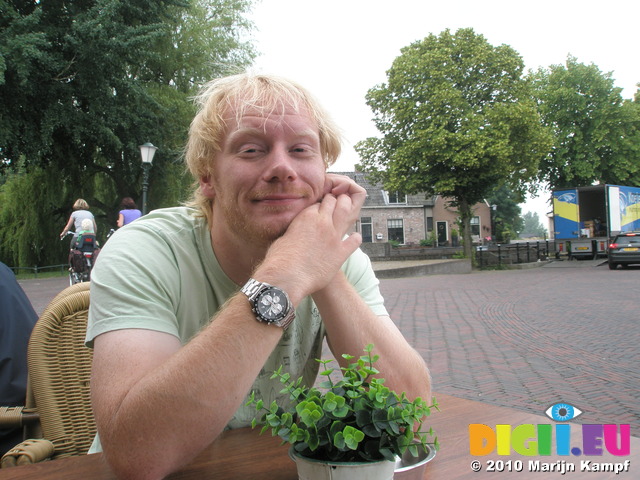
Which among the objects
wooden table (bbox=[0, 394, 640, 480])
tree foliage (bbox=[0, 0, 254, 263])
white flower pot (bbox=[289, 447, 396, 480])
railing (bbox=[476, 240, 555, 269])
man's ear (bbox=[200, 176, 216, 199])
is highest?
tree foliage (bbox=[0, 0, 254, 263])

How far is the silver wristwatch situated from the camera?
4.10ft

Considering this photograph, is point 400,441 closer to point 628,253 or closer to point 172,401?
point 172,401

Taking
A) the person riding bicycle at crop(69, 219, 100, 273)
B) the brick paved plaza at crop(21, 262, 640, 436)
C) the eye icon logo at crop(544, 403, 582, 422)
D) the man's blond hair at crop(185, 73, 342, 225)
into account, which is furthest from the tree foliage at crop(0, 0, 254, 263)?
the eye icon logo at crop(544, 403, 582, 422)

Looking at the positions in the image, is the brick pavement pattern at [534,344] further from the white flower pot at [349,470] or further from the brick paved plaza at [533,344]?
the white flower pot at [349,470]

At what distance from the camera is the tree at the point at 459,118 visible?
2391cm

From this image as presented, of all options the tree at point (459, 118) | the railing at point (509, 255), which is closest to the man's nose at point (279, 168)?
the tree at point (459, 118)

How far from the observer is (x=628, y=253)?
19.6m

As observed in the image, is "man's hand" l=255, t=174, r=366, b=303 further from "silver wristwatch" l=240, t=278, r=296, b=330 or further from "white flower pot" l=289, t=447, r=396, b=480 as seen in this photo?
"white flower pot" l=289, t=447, r=396, b=480

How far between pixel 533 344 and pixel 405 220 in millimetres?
39950

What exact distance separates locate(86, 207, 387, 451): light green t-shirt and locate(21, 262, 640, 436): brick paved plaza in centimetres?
297

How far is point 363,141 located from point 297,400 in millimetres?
26682

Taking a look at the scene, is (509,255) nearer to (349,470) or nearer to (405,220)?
(405,220)

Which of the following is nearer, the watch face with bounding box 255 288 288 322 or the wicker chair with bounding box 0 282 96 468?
the watch face with bounding box 255 288 288 322

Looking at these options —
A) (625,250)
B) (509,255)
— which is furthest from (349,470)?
(509,255)
